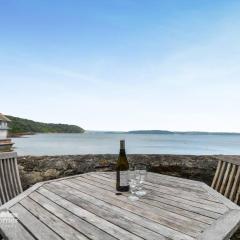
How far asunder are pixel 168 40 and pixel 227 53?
2.34 m

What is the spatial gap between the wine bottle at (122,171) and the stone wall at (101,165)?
2018mm

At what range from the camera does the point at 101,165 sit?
4336 millimetres

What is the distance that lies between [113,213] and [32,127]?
13377 centimetres

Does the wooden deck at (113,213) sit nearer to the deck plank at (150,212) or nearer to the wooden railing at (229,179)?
the deck plank at (150,212)

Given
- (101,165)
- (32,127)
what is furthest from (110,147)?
(32,127)

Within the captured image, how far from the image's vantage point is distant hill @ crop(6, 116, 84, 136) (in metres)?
104

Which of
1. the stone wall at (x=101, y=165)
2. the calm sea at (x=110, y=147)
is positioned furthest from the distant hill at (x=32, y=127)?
the stone wall at (x=101, y=165)

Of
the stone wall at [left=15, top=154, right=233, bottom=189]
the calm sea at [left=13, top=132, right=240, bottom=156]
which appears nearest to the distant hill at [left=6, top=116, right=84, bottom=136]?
the calm sea at [left=13, top=132, right=240, bottom=156]

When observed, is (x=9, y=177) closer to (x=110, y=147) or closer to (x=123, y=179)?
(x=123, y=179)

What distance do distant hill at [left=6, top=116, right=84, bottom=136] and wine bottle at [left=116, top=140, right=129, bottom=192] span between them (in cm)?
9980

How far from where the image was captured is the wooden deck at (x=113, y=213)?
1476 mm

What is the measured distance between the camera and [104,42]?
12.5m

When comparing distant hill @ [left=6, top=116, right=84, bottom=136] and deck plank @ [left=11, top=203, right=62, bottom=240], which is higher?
distant hill @ [left=6, top=116, right=84, bottom=136]

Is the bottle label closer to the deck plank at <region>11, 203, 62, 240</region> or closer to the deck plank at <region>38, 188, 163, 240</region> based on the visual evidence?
the deck plank at <region>38, 188, 163, 240</region>
